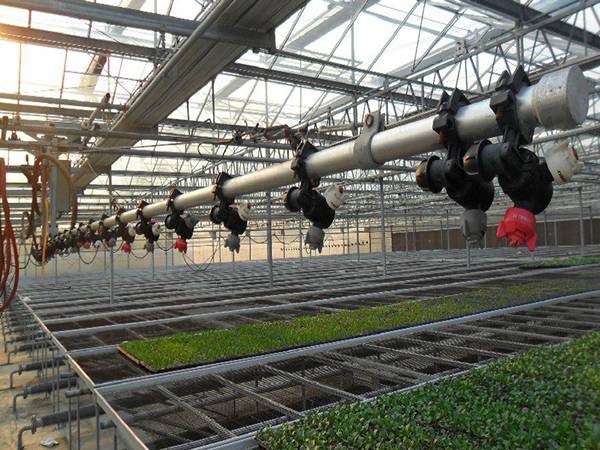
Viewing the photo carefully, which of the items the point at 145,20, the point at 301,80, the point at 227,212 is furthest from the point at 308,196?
the point at 301,80

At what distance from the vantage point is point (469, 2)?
6074 mm

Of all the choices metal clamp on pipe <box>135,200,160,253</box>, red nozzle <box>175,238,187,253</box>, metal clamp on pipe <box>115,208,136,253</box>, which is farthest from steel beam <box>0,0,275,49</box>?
metal clamp on pipe <box>115,208,136,253</box>

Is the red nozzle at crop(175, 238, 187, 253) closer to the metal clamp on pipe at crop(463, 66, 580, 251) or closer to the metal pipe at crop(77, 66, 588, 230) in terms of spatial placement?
the metal pipe at crop(77, 66, 588, 230)

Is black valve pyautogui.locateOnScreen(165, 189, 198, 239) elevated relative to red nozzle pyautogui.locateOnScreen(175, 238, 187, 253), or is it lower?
elevated

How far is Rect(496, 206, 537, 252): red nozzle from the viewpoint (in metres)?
Result: 1.97

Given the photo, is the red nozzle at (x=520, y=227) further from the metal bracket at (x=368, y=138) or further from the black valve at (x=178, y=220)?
the black valve at (x=178, y=220)

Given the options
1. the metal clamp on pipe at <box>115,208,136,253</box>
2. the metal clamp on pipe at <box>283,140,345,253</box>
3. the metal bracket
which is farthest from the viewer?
the metal clamp on pipe at <box>115,208,136,253</box>

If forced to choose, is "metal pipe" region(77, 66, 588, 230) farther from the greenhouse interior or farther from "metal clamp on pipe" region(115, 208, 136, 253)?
"metal clamp on pipe" region(115, 208, 136, 253)

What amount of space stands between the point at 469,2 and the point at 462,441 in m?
5.32

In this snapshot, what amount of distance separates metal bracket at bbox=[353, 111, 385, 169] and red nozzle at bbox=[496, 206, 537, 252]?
982 mm

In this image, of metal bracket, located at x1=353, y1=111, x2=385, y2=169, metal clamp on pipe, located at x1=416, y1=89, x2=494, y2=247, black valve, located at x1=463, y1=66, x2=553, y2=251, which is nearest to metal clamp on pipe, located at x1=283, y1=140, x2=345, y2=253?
metal bracket, located at x1=353, y1=111, x2=385, y2=169

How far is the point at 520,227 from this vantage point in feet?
6.48

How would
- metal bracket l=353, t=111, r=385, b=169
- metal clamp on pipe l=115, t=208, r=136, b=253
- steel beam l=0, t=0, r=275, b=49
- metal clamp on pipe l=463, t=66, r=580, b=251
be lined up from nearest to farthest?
1. metal clamp on pipe l=463, t=66, r=580, b=251
2. metal bracket l=353, t=111, r=385, b=169
3. steel beam l=0, t=0, r=275, b=49
4. metal clamp on pipe l=115, t=208, r=136, b=253

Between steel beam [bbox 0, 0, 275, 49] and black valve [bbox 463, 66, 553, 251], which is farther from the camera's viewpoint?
steel beam [bbox 0, 0, 275, 49]
